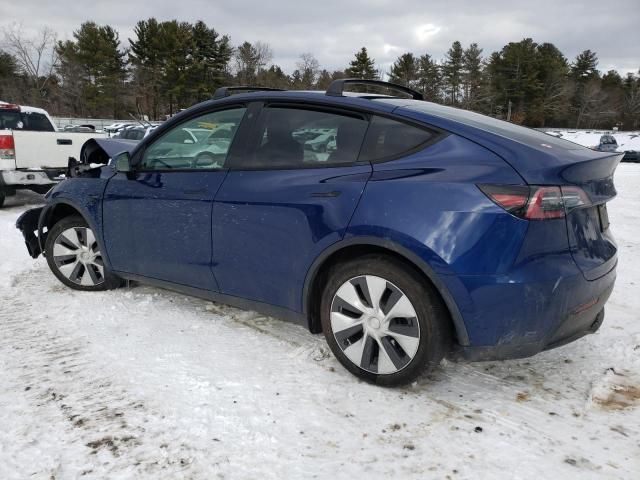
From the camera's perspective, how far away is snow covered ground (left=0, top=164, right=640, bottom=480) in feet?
7.22

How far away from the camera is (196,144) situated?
3588 millimetres

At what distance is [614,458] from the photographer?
7.29 ft

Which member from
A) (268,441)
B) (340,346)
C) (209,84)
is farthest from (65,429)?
(209,84)

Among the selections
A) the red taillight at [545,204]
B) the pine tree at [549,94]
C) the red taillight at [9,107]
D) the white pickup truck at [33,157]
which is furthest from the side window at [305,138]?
the pine tree at [549,94]

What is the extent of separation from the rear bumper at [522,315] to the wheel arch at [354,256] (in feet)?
0.24

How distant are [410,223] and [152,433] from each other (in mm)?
1575

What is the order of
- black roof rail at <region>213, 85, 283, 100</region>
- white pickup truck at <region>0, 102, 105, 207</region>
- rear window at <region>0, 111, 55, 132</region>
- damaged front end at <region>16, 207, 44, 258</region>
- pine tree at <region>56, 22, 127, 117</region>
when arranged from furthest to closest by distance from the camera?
pine tree at <region>56, 22, 127, 117</region> → rear window at <region>0, 111, 55, 132</region> → white pickup truck at <region>0, 102, 105, 207</region> → damaged front end at <region>16, 207, 44, 258</region> → black roof rail at <region>213, 85, 283, 100</region>

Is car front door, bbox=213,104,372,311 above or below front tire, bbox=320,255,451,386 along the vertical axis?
above

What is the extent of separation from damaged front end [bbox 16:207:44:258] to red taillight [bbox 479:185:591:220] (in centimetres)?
409

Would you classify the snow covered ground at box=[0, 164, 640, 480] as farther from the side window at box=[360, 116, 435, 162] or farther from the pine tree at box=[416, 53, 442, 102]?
the pine tree at box=[416, 53, 442, 102]

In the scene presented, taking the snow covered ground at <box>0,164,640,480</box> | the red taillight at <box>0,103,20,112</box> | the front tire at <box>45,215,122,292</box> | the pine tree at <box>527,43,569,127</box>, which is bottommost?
the snow covered ground at <box>0,164,640,480</box>

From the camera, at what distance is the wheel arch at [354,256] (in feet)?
8.17

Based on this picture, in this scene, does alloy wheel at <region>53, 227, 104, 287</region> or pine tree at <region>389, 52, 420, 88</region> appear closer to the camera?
alloy wheel at <region>53, 227, 104, 287</region>

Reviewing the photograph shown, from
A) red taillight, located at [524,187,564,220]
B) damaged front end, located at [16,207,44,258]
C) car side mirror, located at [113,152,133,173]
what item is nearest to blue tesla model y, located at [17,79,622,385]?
red taillight, located at [524,187,564,220]
